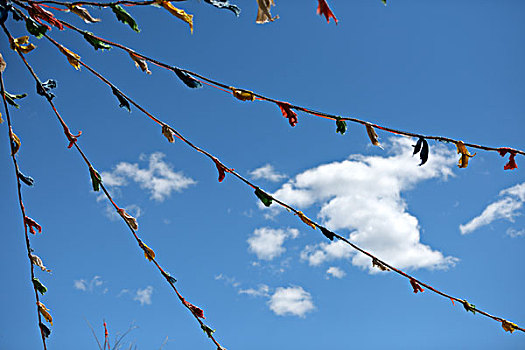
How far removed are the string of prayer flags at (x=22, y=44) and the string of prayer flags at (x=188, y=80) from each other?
0.48 m

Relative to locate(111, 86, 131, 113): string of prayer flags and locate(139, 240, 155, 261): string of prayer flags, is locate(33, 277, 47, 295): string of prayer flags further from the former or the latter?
locate(111, 86, 131, 113): string of prayer flags

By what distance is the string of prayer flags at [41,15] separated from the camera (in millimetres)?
1272

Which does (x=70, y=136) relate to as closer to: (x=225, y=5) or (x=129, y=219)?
(x=129, y=219)

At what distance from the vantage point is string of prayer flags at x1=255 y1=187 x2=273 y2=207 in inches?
50.8

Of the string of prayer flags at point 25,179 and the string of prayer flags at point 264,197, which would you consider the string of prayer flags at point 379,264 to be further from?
the string of prayer flags at point 25,179

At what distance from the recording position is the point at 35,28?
125cm

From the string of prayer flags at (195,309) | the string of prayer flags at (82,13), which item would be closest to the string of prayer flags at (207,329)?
the string of prayer flags at (195,309)

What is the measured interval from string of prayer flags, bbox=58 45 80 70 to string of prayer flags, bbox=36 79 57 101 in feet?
0.63

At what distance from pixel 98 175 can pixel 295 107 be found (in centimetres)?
75

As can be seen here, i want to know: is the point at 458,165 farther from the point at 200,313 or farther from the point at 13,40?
the point at 13,40

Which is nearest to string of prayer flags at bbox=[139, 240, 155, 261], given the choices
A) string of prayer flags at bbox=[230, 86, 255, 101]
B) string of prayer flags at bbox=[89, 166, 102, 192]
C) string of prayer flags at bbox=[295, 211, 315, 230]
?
string of prayer flags at bbox=[89, 166, 102, 192]

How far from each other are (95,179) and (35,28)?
50 centimetres

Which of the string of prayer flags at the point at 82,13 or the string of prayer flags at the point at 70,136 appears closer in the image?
the string of prayer flags at the point at 82,13

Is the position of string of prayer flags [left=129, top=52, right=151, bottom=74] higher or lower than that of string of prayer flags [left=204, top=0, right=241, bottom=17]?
higher
